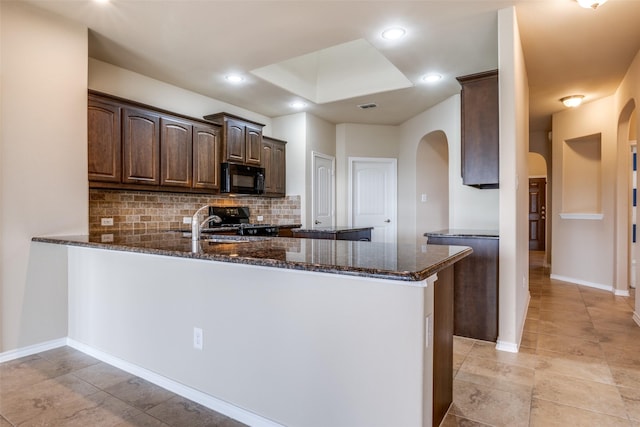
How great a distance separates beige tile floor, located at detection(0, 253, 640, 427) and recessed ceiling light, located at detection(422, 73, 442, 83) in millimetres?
2778

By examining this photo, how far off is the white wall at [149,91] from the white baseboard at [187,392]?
252cm

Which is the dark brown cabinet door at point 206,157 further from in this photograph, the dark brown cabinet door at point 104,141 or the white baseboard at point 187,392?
the white baseboard at point 187,392

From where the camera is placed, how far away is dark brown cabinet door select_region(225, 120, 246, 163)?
4539 millimetres

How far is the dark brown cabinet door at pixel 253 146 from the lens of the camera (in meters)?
4.84

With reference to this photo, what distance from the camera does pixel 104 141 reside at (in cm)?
331

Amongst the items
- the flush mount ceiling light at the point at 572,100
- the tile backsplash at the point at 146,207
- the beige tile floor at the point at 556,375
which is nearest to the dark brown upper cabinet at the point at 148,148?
the tile backsplash at the point at 146,207

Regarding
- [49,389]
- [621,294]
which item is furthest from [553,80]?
[49,389]

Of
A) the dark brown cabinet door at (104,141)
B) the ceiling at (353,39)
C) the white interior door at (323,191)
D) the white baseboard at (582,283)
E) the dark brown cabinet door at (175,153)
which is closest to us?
the ceiling at (353,39)

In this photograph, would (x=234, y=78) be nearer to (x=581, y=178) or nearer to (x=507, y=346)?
(x=507, y=346)

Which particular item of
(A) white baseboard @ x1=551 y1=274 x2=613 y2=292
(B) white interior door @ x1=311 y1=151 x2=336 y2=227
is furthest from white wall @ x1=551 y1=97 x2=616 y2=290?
(B) white interior door @ x1=311 y1=151 x2=336 y2=227

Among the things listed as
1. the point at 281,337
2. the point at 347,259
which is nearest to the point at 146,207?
the point at 281,337

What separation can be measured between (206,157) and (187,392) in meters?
2.87

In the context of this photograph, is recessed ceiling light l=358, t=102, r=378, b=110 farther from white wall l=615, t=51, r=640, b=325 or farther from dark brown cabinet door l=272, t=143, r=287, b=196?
white wall l=615, t=51, r=640, b=325

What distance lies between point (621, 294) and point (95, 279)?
587 centimetres
